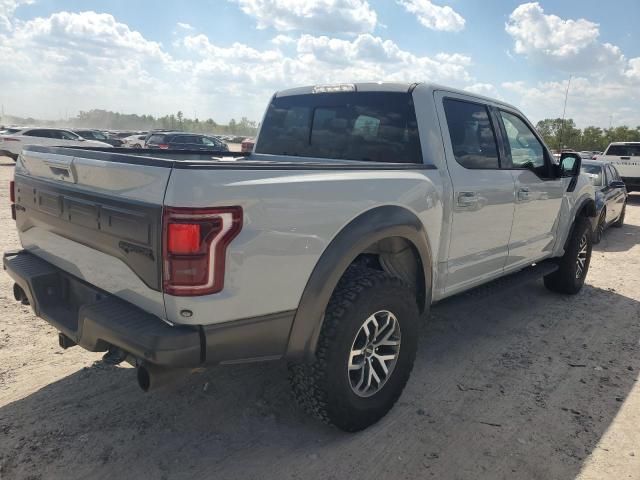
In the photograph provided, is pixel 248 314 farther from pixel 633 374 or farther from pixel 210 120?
pixel 210 120

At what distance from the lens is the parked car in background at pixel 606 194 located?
28.9ft

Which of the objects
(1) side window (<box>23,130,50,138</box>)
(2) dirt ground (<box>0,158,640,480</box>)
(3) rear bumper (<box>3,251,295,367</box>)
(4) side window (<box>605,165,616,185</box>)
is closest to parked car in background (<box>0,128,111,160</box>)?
(1) side window (<box>23,130,50,138</box>)

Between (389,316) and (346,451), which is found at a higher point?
(389,316)

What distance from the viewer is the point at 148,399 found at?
3.00 metres

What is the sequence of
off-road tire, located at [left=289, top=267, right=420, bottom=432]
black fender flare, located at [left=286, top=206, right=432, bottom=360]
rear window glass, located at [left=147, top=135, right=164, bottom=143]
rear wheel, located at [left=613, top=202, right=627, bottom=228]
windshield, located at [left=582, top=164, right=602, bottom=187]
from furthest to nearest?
1. rear window glass, located at [left=147, top=135, right=164, bottom=143]
2. rear wheel, located at [left=613, top=202, right=627, bottom=228]
3. windshield, located at [left=582, top=164, right=602, bottom=187]
4. off-road tire, located at [left=289, top=267, right=420, bottom=432]
5. black fender flare, located at [left=286, top=206, right=432, bottom=360]

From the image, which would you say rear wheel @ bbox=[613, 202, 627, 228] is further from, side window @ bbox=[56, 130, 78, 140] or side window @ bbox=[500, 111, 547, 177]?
side window @ bbox=[56, 130, 78, 140]

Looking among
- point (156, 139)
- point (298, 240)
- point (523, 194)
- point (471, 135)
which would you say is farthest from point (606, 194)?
point (156, 139)

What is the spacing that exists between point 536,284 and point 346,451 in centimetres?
428

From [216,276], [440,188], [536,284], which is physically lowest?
[536,284]

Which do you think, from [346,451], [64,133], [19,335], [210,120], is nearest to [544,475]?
[346,451]

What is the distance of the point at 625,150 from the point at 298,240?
17.1 m

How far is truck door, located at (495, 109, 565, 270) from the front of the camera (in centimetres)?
400

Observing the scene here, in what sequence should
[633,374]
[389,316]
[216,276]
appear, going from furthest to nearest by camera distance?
1. [633,374]
2. [389,316]
3. [216,276]

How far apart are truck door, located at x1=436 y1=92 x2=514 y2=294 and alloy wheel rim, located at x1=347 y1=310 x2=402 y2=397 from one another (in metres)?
0.79
